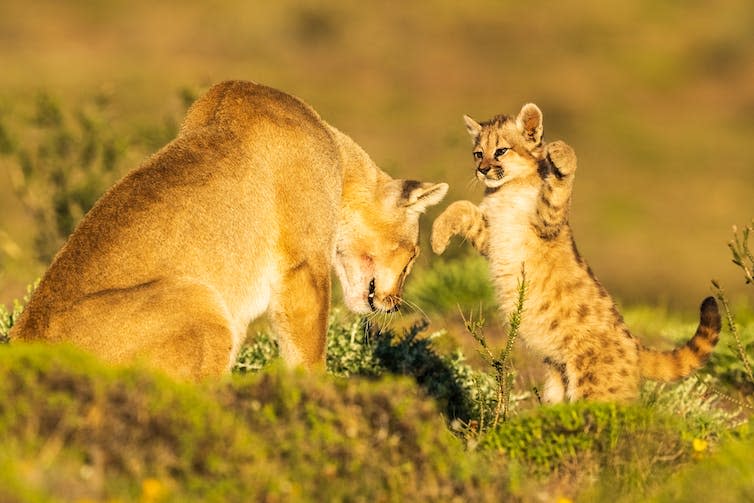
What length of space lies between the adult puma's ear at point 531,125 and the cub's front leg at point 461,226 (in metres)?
0.62

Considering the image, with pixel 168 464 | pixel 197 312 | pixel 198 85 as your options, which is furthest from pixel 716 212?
pixel 168 464

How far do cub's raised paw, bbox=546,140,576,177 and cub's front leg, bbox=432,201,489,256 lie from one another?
75 cm

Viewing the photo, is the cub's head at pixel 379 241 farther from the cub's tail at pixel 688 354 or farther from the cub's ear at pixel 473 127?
the cub's tail at pixel 688 354

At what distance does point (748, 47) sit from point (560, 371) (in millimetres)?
35305

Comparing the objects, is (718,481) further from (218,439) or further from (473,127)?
(473,127)

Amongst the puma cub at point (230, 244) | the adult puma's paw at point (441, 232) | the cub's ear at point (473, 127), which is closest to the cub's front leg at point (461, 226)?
the adult puma's paw at point (441, 232)

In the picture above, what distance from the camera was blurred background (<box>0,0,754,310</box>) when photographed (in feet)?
49.3

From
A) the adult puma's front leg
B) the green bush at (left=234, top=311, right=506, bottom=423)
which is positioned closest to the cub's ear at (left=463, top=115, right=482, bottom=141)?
the green bush at (left=234, top=311, right=506, bottom=423)

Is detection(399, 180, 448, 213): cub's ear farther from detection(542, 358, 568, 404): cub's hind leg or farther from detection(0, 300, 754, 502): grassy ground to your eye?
detection(0, 300, 754, 502): grassy ground

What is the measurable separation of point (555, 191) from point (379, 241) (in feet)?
4.32

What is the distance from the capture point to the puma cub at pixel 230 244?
6832mm

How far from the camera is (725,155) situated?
109 ft

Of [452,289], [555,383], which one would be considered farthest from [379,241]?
[452,289]

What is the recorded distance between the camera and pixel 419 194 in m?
9.04
